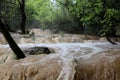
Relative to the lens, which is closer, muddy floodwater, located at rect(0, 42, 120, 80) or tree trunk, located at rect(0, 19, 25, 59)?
muddy floodwater, located at rect(0, 42, 120, 80)

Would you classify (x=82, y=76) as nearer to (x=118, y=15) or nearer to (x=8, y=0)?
(x=118, y=15)

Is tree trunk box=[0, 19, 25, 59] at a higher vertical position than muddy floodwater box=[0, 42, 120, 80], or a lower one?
higher

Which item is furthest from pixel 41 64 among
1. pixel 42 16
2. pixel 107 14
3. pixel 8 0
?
pixel 42 16

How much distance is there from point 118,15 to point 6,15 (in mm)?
10524

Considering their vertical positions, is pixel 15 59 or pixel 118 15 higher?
pixel 118 15

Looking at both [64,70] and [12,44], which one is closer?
[64,70]

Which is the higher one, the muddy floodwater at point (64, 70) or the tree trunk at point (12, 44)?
the tree trunk at point (12, 44)

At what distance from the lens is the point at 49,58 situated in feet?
28.6

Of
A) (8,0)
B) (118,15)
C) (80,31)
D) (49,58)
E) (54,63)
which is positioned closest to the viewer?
(54,63)

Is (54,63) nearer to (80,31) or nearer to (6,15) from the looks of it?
(6,15)

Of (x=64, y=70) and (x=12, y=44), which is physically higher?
(x=12, y=44)

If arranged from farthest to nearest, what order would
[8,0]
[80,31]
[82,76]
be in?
1. [80,31]
2. [8,0]
3. [82,76]

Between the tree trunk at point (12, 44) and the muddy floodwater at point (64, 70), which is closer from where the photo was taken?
the muddy floodwater at point (64, 70)

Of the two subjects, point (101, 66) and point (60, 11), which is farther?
point (60, 11)
